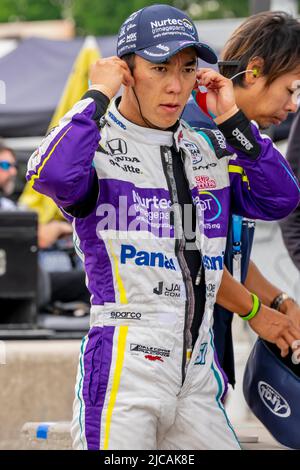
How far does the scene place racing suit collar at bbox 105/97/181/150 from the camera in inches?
143

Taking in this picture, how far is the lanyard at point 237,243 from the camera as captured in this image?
4094mm

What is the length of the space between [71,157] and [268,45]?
1.15 meters

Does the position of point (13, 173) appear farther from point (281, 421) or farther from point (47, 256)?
point (281, 421)

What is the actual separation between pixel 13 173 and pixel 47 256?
2.57 ft

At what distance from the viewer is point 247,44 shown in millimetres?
4215

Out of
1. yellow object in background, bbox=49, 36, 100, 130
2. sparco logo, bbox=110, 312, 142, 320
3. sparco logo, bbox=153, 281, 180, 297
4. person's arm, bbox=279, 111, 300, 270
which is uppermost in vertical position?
sparco logo, bbox=153, 281, 180, 297

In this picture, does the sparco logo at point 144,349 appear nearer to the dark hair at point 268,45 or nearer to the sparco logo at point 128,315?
the sparco logo at point 128,315

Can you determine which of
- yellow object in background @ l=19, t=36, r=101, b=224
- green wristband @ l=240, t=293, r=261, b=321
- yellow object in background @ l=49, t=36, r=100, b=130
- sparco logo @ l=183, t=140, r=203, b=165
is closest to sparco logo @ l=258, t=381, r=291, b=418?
green wristband @ l=240, t=293, r=261, b=321

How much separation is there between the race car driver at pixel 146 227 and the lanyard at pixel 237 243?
30 cm

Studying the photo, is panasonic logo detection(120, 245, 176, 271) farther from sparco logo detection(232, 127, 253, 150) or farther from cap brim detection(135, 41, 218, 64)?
cap brim detection(135, 41, 218, 64)

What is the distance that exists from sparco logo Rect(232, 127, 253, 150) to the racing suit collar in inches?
8.0

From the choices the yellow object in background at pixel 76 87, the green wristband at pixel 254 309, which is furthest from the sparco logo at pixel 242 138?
the yellow object in background at pixel 76 87

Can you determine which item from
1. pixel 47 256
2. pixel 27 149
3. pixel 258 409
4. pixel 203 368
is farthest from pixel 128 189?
pixel 27 149

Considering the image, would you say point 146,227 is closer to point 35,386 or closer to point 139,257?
point 139,257
